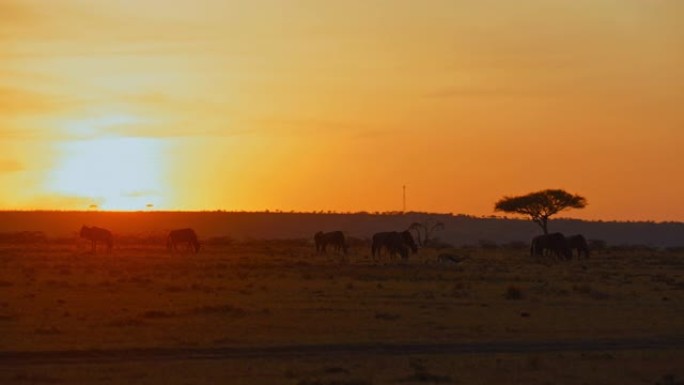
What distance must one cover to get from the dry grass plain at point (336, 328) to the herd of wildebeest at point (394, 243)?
1667 cm

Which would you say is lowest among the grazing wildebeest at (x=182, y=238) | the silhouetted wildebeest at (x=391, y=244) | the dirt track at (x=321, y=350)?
the dirt track at (x=321, y=350)

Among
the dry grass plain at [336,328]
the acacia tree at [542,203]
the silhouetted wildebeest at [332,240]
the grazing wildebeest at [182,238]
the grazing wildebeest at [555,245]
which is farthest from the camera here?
the acacia tree at [542,203]

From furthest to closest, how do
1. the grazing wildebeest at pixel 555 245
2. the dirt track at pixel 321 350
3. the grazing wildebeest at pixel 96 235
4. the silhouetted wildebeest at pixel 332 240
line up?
the grazing wildebeest at pixel 96 235 < the silhouetted wildebeest at pixel 332 240 < the grazing wildebeest at pixel 555 245 < the dirt track at pixel 321 350

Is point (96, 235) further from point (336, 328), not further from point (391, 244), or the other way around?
point (336, 328)

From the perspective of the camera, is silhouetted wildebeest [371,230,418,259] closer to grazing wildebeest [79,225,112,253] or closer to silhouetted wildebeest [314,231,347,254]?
silhouetted wildebeest [314,231,347,254]

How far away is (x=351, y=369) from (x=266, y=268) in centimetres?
3337

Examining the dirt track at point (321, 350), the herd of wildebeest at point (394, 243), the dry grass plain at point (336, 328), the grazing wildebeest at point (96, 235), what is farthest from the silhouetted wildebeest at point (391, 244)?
the dirt track at point (321, 350)

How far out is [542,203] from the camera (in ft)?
356

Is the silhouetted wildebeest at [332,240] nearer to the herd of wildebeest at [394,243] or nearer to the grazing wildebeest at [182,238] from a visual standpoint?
the herd of wildebeest at [394,243]

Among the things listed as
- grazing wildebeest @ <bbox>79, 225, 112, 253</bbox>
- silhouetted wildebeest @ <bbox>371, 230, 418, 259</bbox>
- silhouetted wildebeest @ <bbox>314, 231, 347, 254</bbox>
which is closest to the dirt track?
silhouetted wildebeest @ <bbox>371, 230, 418, 259</bbox>

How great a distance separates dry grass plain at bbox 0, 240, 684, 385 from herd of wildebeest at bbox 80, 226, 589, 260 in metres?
16.7

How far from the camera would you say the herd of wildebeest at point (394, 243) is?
6588 cm

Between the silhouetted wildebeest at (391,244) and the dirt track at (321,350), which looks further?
the silhouetted wildebeest at (391,244)

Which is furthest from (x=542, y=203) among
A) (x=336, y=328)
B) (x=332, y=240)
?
(x=336, y=328)
